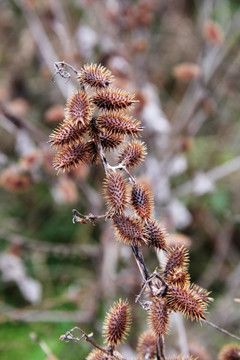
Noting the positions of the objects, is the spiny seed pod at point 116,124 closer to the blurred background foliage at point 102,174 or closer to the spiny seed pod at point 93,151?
the spiny seed pod at point 93,151

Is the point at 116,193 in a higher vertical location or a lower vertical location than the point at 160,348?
higher

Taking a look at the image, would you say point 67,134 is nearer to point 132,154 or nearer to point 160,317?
point 132,154

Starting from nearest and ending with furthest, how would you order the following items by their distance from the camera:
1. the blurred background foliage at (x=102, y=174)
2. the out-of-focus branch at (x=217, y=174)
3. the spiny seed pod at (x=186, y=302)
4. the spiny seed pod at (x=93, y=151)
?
the spiny seed pod at (x=186, y=302), the spiny seed pod at (x=93, y=151), the blurred background foliage at (x=102, y=174), the out-of-focus branch at (x=217, y=174)

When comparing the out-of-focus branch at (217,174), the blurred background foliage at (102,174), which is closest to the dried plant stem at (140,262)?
the blurred background foliage at (102,174)

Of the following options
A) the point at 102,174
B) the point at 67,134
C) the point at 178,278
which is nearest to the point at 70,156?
the point at 67,134

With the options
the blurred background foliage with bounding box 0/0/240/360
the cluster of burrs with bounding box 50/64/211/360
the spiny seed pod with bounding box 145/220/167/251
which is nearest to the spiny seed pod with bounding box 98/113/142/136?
the cluster of burrs with bounding box 50/64/211/360

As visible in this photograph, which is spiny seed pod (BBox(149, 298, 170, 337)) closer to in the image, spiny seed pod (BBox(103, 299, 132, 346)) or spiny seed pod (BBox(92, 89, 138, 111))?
spiny seed pod (BBox(103, 299, 132, 346))

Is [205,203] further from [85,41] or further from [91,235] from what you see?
[85,41]
